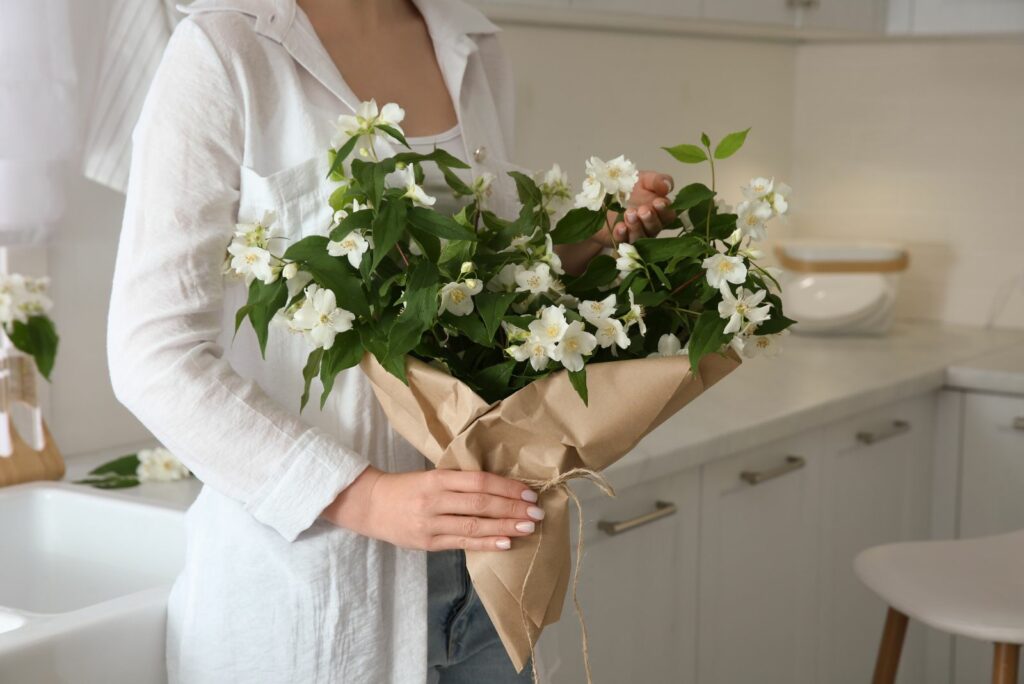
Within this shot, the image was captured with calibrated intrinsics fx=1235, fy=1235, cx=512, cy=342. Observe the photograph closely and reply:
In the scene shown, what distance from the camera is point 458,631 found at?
1.10 metres

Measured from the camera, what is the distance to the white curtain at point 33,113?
152 cm

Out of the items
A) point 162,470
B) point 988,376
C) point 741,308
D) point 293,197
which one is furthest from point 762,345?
→ point 988,376

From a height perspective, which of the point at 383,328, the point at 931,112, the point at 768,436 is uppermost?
the point at 931,112

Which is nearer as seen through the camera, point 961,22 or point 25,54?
point 25,54

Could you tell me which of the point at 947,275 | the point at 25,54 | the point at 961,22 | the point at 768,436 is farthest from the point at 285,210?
the point at 947,275

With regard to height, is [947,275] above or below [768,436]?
above

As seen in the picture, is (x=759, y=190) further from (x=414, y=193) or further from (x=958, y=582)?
(x=958, y=582)

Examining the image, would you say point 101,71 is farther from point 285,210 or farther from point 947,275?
point 947,275

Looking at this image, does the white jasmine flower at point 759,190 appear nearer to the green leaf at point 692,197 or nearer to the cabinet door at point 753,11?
the green leaf at point 692,197

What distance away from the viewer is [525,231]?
3.03ft

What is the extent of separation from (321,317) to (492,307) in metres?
0.12

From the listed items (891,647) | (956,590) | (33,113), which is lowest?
(891,647)

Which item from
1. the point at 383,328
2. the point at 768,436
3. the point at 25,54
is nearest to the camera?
the point at 383,328

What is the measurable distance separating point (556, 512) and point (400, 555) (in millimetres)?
173
